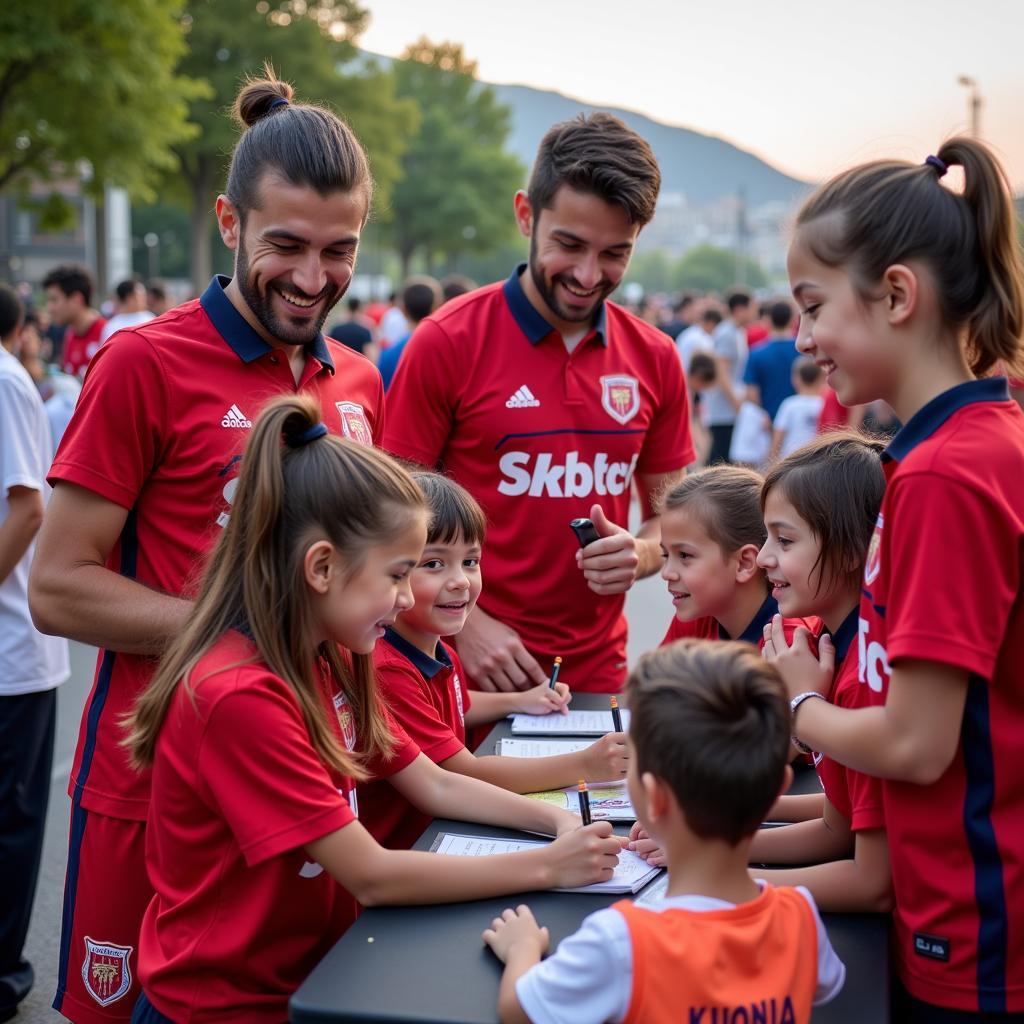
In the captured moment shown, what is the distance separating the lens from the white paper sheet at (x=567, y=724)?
3.01 metres

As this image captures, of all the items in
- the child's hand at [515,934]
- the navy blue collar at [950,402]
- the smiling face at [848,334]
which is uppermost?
the smiling face at [848,334]

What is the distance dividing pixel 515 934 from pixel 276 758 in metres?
0.45

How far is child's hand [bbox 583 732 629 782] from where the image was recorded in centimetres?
259

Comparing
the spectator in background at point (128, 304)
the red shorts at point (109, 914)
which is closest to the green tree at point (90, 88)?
the spectator in background at point (128, 304)

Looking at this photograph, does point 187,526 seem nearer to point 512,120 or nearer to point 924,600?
point 924,600

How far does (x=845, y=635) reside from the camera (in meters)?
2.30

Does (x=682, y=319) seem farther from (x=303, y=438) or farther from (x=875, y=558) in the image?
(x=875, y=558)

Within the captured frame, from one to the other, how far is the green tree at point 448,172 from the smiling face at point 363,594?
58611 millimetres

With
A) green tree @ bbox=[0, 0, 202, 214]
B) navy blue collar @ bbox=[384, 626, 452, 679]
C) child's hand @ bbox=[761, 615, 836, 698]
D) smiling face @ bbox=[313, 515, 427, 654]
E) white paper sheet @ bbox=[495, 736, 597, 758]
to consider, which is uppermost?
green tree @ bbox=[0, 0, 202, 214]

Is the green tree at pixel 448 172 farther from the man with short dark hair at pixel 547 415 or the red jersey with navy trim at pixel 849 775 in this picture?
the red jersey with navy trim at pixel 849 775

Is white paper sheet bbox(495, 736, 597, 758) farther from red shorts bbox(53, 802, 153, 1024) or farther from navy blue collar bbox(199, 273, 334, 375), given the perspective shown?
navy blue collar bbox(199, 273, 334, 375)

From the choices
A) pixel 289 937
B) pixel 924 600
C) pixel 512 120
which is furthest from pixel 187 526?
pixel 512 120

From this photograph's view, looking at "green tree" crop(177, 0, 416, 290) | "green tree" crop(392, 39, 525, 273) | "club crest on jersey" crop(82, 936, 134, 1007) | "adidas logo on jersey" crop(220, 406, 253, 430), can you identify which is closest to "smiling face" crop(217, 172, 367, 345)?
"adidas logo on jersey" crop(220, 406, 253, 430)

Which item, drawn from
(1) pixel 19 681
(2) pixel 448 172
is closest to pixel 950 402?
(1) pixel 19 681
